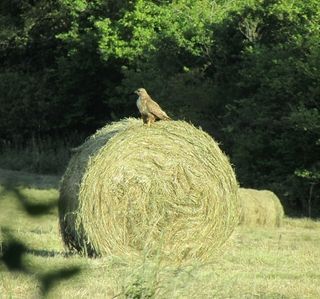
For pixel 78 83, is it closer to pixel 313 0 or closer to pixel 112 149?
pixel 313 0

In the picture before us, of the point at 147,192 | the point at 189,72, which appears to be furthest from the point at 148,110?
the point at 189,72

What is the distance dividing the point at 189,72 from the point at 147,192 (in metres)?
10.8

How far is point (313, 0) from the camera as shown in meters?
16.2

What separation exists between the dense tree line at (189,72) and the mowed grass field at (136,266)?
249 centimetres

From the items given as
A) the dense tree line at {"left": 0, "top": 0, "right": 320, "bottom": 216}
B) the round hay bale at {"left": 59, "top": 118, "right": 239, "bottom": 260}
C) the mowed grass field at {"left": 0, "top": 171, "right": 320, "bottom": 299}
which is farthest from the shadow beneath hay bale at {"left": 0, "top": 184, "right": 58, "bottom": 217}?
the dense tree line at {"left": 0, "top": 0, "right": 320, "bottom": 216}

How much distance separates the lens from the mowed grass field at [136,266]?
1.57 metres

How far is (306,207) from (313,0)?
4.26 metres

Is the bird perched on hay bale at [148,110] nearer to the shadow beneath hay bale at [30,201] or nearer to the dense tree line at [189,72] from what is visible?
the dense tree line at [189,72]

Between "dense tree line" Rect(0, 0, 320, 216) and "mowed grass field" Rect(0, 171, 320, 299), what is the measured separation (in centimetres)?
249

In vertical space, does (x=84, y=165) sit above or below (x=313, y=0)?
below

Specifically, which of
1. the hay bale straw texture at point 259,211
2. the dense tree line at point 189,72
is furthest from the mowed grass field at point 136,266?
the dense tree line at point 189,72

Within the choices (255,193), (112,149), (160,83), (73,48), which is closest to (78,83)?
(73,48)

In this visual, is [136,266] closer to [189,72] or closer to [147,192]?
[147,192]

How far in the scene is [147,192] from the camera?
9.04 m
